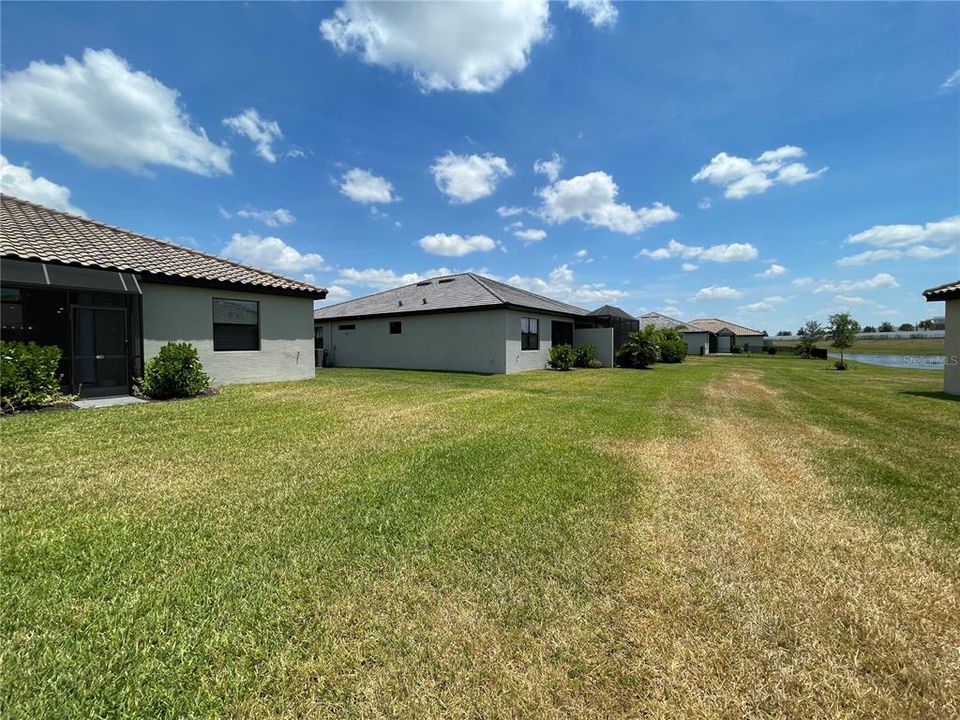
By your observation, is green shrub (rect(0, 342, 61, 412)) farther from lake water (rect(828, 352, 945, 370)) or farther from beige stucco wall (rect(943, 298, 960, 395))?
lake water (rect(828, 352, 945, 370))

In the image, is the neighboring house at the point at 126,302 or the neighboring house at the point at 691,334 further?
the neighboring house at the point at 691,334

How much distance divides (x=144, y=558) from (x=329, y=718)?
221 cm

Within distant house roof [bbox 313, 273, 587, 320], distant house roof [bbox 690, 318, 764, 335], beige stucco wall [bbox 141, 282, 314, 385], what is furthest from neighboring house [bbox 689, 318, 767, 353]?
beige stucco wall [bbox 141, 282, 314, 385]

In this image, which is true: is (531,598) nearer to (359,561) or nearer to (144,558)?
(359,561)

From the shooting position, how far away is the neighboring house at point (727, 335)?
54.5 metres

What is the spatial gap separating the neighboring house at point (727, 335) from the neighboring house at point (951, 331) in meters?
41.8

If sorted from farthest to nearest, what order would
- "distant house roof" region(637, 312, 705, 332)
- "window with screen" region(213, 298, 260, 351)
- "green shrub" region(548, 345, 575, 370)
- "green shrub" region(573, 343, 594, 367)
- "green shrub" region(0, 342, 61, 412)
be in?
1. "distant house roof" region(637, 312, 705, 332)
2. "green shrub" region(573, 343, 594, 367)
3. "green shrub" region(548, 345, 575, 370)
4. "window with screen" region(213, 298, 260, 351)
5. "green shrub" region(0, 342, 61, 412)

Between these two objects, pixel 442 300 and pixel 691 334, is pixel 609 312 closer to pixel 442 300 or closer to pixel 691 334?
pixel 442 300

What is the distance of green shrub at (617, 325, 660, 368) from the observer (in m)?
22.9

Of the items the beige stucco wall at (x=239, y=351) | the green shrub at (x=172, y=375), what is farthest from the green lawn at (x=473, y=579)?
the beige stucco wall at (x=239, y=351)

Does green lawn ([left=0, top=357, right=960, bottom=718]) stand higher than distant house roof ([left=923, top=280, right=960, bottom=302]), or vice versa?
distant house roof ([left=923, top=280, right=960, bottom=302])

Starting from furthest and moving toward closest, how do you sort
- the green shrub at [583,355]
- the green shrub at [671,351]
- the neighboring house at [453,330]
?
the green shrub at [671,351] < the green shrub at [583,355] < the neighboring house at [453,330]

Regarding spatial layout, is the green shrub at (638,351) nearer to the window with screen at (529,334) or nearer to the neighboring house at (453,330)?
the neighboring house at (453,330)

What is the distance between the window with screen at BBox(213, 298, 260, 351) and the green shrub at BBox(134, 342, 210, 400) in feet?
7.35
